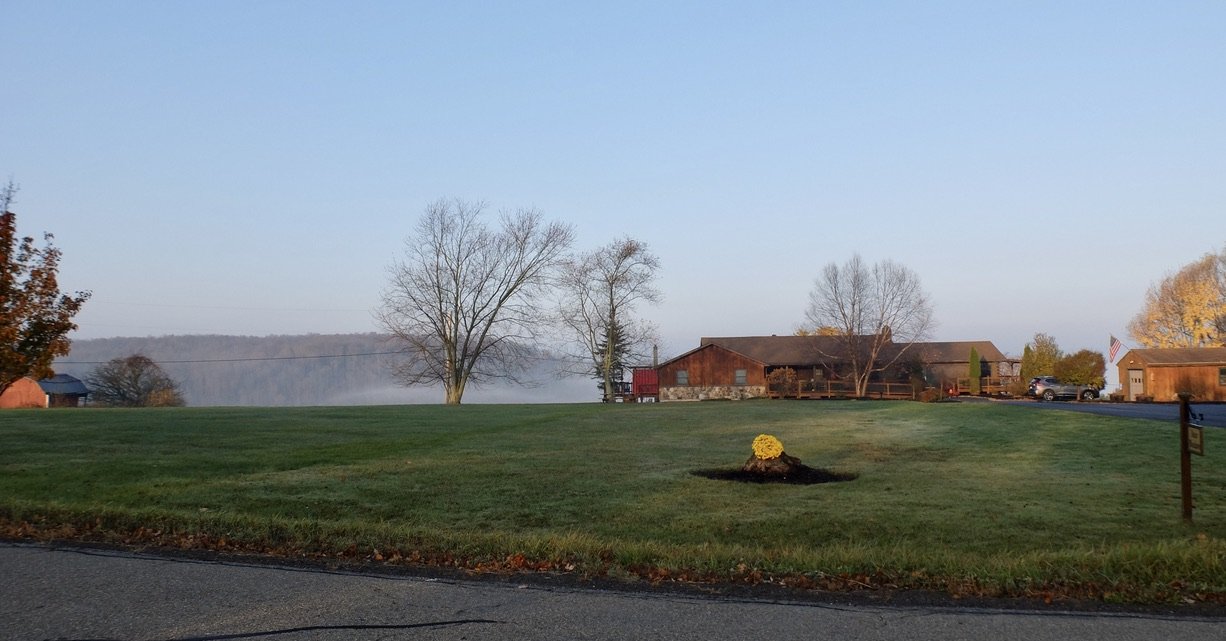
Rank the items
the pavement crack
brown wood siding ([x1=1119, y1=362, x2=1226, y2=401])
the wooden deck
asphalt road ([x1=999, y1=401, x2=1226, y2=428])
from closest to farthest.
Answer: the pavement crack, asphalt road ([x1=999, y1=401, x2=1226, y2=428]), brown wood siding ([x1=1119, y1=362, x2=1226, y2=401]), the wooden deck

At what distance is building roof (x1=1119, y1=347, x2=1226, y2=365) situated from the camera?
52594 mm

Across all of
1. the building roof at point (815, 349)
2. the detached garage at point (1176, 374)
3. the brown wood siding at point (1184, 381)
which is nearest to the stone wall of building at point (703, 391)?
the building roof at point (815, 349)

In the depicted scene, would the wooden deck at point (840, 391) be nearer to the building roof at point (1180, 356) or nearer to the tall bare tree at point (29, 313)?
the building roof at point (1180, 356)

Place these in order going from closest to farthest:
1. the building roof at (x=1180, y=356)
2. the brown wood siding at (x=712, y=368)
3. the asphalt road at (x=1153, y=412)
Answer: the asphalt road at (x=1153, y=412) → the building roof at (x=1180, y=356) → the brown wood siding at (x=712, y=368)

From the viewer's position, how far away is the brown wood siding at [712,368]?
66.8 m

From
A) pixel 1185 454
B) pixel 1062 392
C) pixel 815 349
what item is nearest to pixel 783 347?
pixel 815 349

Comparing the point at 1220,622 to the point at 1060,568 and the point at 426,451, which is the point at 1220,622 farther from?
the point at 426,451

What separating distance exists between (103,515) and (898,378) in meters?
65.2

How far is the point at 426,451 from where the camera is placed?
61.1ft

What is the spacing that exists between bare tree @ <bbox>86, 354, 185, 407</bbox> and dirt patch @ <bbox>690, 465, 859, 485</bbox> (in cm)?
Answer: 6174

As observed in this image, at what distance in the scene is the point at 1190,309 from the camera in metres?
73.1

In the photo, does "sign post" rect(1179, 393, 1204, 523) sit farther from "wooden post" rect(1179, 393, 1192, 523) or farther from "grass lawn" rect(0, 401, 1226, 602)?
"grass lawn" rect(0, 401, 1226, 602)

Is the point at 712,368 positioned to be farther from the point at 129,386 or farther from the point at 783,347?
the point at 129,386

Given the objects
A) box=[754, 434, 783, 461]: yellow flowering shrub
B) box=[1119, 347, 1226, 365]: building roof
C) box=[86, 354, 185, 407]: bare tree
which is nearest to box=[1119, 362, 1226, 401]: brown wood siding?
box=[1119, 347, 1226, 365]: building roof
